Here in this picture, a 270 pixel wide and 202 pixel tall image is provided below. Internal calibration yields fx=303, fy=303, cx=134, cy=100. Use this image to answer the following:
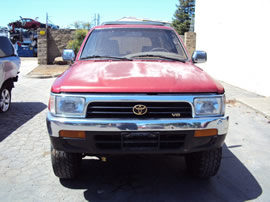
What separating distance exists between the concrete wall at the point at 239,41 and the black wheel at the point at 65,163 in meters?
7.18

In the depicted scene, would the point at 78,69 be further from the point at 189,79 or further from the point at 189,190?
the point at 189,190

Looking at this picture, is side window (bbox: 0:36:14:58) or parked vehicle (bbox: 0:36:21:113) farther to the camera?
side window (bbox: 0:36:14:58)

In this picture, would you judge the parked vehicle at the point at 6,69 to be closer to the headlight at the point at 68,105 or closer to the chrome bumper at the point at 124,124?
the headlight at the point at 68,105

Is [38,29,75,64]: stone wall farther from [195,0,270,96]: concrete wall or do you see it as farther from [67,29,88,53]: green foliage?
[195,0,270,96]: concrete wall

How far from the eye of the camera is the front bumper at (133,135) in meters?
2.74

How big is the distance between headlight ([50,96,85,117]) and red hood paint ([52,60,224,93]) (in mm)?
75

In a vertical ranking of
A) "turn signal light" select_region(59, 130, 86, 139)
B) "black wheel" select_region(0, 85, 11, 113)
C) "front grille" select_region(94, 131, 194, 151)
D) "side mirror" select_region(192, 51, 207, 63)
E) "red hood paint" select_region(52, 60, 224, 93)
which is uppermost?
"side mirror" select_region(192, 51, 207, 63)

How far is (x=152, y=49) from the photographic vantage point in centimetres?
420

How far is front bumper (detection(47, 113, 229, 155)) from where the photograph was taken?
108 inches

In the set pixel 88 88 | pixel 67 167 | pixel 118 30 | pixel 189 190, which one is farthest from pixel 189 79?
pixel 118 30

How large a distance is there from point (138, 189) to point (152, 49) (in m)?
1.92

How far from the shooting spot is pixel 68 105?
2.83m

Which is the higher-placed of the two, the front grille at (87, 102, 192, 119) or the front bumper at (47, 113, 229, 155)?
the front grille at (87, 102, 192, 119)

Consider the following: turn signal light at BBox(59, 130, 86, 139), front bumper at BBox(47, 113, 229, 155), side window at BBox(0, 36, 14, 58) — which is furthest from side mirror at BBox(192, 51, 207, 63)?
side window at BBox(0, 36, 14, 58)
